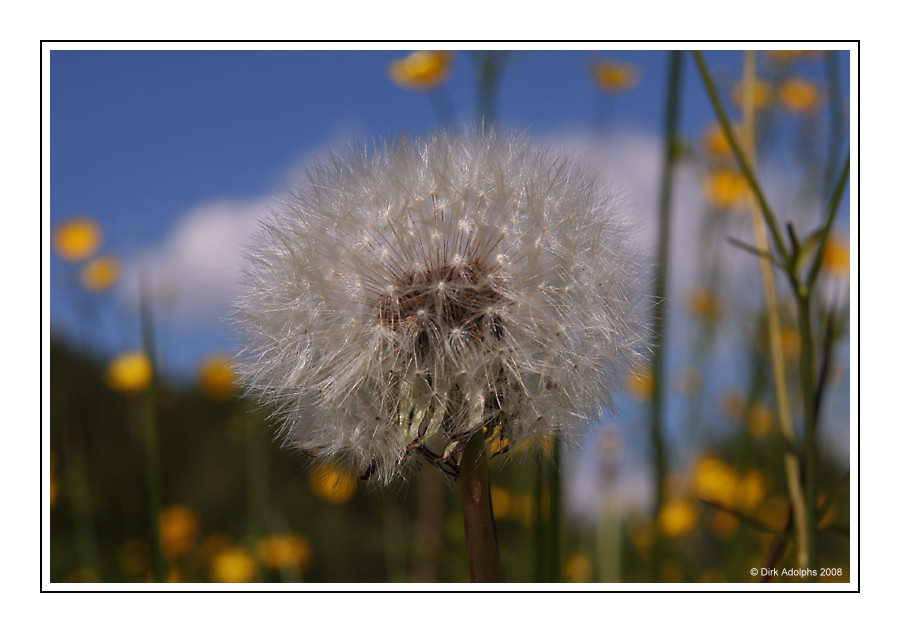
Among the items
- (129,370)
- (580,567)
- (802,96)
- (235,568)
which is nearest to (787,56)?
(802,96)

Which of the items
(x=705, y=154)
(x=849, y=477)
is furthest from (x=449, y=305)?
(x=705, y=154)

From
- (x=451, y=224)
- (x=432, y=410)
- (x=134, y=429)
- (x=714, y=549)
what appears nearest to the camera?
(x=432, y=410)

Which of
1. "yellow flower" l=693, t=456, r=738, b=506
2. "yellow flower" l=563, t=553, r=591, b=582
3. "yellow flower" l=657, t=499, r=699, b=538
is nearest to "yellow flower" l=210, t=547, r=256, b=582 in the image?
"yellow flower" l=563, t=553, r=591, b=582

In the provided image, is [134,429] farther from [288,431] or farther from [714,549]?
[288,431]

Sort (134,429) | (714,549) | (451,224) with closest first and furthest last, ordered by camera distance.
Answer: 1. (451,224)
2. (714,549)
3. (134,429)

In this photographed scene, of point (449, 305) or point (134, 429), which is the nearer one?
point (449, 305)

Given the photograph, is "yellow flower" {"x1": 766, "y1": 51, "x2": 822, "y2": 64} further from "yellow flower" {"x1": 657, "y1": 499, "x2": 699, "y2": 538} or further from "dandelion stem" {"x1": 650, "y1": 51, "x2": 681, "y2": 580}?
"yellow flower" {"x1": 657, "y1": 499, "x2": 699, "y2": 538}
